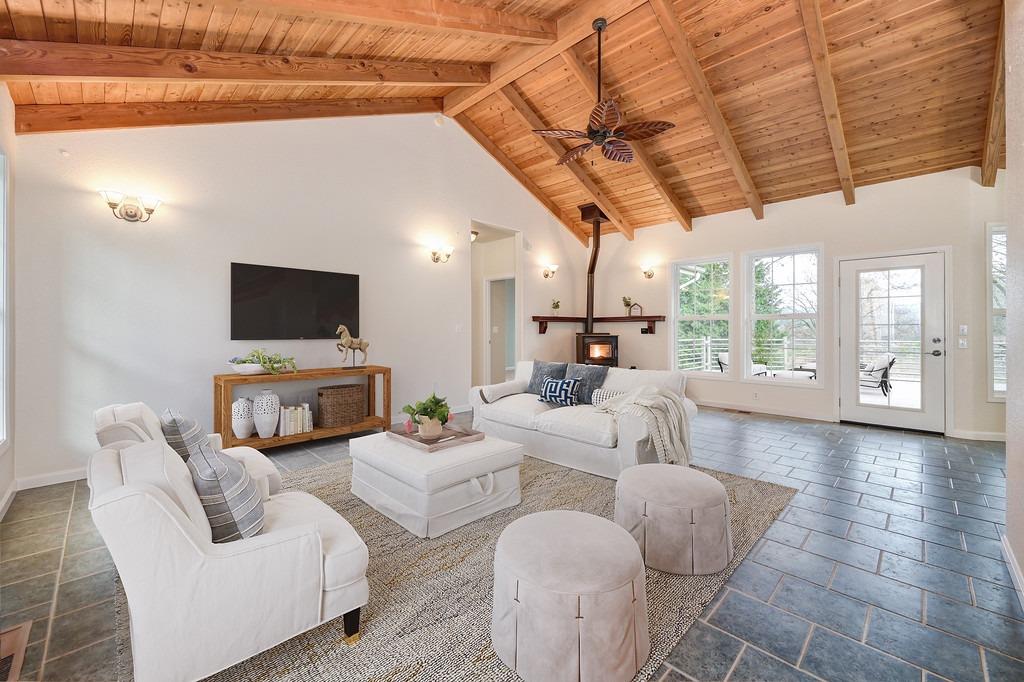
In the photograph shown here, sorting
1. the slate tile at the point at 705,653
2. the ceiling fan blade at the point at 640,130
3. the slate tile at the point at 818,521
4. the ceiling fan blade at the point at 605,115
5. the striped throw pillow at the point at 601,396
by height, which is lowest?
the slate tile at the point at 705,653

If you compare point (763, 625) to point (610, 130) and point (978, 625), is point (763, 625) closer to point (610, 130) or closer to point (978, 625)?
point (978, 625)

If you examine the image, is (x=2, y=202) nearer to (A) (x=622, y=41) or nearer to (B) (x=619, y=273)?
(A) (x=622, y=41)

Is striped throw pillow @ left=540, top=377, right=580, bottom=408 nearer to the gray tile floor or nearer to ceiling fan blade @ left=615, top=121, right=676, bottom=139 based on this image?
the gray tile floor

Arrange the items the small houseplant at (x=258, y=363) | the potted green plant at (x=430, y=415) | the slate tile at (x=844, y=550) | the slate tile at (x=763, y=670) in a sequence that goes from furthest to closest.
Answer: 1. the small houseplant at (x=258, y=363)
2. the potted green plant at (x=430, y=415)
3. the slate tile at (x=844, y=550)
4. the slate tile at (x=763, y=670)

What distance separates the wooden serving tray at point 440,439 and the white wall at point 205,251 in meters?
2.24

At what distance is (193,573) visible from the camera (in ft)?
4.04

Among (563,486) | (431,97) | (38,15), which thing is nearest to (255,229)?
(38,15)

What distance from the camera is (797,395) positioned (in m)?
5.55

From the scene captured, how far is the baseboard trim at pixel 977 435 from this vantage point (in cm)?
434

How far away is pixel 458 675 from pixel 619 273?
6.69 meters

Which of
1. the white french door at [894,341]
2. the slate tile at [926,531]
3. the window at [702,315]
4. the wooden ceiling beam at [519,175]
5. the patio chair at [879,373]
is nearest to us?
the slate tile at [926,531]

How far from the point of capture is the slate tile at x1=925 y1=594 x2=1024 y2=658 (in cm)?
158

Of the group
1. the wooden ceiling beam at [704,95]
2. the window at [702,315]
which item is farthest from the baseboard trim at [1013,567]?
the window at [702,315]

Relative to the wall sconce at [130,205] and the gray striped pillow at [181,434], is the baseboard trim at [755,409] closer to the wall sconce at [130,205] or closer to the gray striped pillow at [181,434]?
the gray striped pillow at [181,434]
